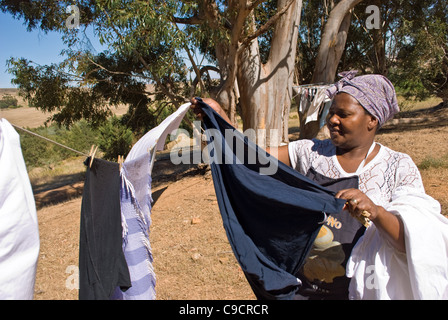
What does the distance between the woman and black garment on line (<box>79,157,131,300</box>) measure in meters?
1.11

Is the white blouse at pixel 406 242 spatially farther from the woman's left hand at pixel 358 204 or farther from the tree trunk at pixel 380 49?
the tree trunk at pixel 380 49

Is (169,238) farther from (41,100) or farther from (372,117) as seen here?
(41,100)

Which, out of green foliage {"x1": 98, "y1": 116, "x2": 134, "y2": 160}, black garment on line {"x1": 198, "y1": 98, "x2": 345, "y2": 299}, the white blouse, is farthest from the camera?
green foliage {"x1": 98, "y1": 116, "x2": 134, "y2": 160}

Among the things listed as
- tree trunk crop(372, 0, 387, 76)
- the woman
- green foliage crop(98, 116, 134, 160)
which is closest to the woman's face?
the woman

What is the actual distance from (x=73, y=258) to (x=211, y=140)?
4.09m

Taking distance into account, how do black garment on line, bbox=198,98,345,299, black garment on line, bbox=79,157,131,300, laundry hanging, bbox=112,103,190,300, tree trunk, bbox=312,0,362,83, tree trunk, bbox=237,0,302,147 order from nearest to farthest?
black garment on line, bbox=198,98,345,299
black garment on line, bbox=79,157,131,300
laundry hanging, bbox=112,103,190,300
tree trunk, bbox=237,0,302,147
tree trunk, bbox=312,0,362,83

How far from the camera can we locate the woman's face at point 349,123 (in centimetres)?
174

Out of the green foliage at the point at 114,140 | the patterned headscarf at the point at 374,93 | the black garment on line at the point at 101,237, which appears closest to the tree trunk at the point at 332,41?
the patterned headscarf at the point at 374,93

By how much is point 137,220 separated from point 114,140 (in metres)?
17.6

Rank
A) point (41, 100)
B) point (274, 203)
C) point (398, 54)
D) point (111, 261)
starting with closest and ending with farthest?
1. point (274, 203)
2. point (111, 261)
3. point (41, 100)
4. point (398, 54)

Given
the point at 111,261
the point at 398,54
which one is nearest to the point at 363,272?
the point at 111,261

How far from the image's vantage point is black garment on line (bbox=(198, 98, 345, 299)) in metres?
1.68

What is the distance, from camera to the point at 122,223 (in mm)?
2213

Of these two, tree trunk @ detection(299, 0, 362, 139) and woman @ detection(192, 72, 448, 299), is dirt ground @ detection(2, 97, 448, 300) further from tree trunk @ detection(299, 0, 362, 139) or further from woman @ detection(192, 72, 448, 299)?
tree trunk @ detection(299, 0, 362, 139)
